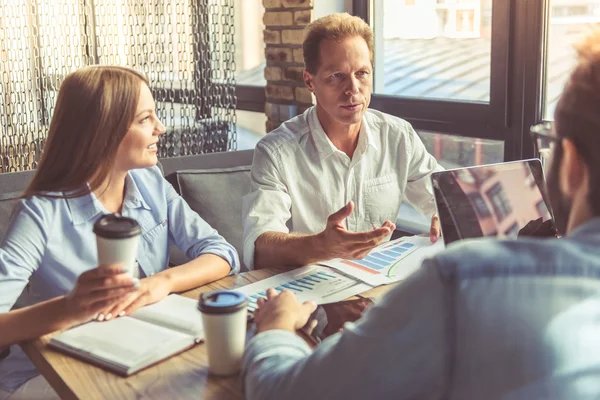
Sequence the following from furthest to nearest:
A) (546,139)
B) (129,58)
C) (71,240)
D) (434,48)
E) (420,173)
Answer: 1. (434,48)
2. (129,58)
3. (420,173)
4. (71,240)
5. (546,139)

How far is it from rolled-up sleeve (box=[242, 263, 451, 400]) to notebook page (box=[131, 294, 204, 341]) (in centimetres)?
49

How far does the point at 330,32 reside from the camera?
224 cm

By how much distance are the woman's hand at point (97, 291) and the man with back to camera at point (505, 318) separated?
1.87 feet

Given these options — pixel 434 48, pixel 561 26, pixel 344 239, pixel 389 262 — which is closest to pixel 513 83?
pixel 561 26

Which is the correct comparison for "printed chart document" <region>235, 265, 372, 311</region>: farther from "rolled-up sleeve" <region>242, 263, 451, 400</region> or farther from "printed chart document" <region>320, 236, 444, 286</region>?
"rolled-up sleeve" <region>242, 263, 451, 400</region>

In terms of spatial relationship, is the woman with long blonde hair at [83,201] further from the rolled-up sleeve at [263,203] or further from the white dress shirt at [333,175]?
the white dress shirt at [333,175]

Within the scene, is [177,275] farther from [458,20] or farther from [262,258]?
[458,20]

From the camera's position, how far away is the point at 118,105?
1.69 meters

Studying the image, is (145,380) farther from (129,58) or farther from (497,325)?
(129,58)

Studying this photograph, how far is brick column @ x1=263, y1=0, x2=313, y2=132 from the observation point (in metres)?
3.40

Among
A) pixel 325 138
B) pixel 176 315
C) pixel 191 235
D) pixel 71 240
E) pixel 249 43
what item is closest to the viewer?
pixel 176 315

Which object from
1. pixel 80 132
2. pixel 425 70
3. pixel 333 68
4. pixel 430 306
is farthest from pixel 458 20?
pixel 430 306

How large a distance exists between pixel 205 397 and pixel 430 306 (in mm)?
528

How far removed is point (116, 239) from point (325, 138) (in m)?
1.16
